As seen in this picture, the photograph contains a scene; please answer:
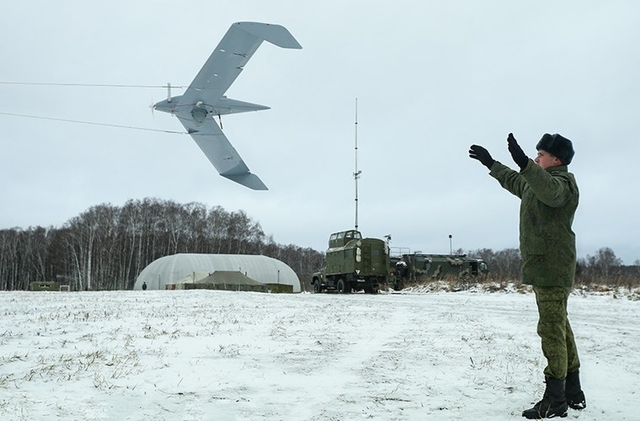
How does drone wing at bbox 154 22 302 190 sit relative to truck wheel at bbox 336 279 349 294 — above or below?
above

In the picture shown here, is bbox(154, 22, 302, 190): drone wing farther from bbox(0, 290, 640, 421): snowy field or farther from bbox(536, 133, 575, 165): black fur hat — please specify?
bbox(536, 133, 575, 165): black fur hat

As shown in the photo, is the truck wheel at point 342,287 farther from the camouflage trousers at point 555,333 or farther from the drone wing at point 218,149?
the camouflage trousers at point 555,333

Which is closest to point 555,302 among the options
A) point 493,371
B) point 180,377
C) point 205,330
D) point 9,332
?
point 493,371

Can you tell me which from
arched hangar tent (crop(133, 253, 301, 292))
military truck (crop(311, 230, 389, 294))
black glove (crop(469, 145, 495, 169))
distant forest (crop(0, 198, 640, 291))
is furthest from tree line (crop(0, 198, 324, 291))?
black glove (crop(469, 145, 495, 169))

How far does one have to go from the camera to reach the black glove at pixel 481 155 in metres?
3.95

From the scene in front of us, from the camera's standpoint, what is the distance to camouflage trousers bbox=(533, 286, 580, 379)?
3.60 meters

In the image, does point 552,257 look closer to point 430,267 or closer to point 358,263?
point 358,263

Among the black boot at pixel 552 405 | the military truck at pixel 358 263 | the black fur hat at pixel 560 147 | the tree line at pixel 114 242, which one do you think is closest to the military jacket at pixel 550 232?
the black fur hat at pixel 560 147

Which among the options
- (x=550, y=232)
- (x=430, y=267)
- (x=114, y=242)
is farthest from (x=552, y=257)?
(x=114, y=242)

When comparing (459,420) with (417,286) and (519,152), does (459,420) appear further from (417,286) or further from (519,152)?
(417,286)

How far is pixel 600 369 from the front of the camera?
511cm

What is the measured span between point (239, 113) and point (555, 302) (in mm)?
7808

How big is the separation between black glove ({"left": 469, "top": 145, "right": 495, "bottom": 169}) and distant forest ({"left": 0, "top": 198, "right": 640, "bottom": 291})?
55446mm

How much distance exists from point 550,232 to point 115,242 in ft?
215
